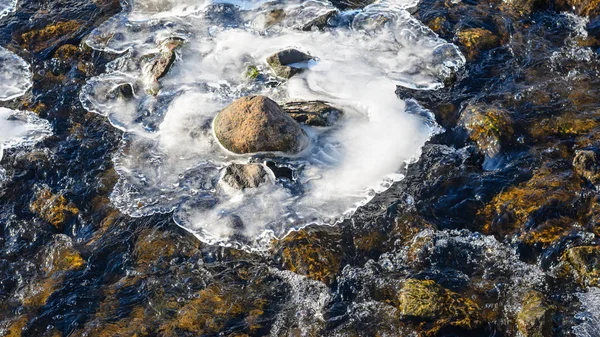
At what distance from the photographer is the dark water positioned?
4.88 m

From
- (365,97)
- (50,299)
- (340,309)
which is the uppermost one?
(365,97)

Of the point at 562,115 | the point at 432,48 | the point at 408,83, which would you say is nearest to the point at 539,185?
the point at 562,115

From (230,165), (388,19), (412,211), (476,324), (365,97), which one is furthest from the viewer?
(388,19)

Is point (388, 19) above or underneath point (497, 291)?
above

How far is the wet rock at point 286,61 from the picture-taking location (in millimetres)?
7387

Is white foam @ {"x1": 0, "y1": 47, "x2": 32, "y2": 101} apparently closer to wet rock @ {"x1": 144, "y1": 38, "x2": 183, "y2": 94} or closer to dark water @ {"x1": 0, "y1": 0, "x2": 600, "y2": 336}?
dark water @ {"x1": 0, "y1": 0, "x2": 600, "y2": 336}

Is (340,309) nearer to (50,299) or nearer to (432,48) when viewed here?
(50,299)

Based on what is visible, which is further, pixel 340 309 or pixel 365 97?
pixel 365 97

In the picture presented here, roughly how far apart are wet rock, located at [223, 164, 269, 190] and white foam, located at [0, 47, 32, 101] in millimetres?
3388

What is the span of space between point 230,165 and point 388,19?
3.58 m

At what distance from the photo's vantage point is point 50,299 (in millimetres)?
5184

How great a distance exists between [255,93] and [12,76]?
11.2ft

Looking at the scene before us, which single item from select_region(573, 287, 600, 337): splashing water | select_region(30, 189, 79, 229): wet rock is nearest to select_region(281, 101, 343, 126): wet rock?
select_region(30, 189, 79, 229): wet rock

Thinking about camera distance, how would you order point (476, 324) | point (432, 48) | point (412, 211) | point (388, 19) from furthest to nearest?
point (388, 19) → point (432, 48) → point (412, 211) → point (476, 324)
